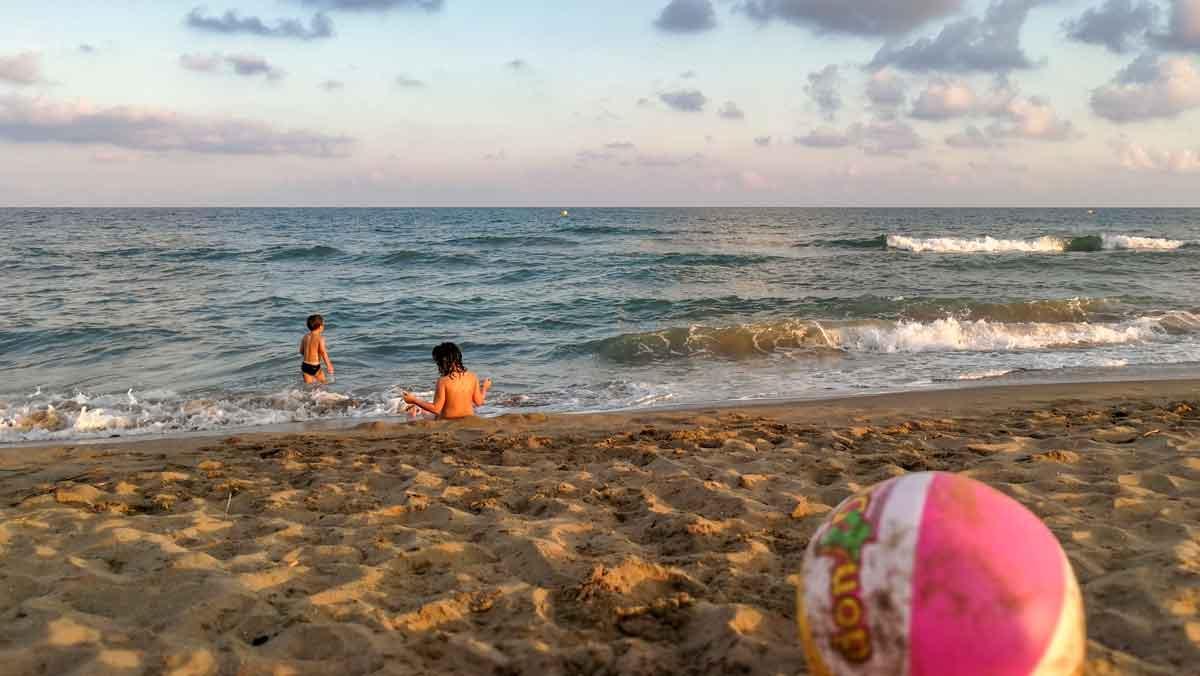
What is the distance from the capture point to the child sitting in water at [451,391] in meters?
8.42

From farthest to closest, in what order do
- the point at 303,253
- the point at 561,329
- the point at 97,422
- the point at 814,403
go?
the point at 303,253, the point at 561,329, the point at 814,403, the point at 97,422

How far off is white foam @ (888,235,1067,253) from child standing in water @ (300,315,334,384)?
31.3 metres

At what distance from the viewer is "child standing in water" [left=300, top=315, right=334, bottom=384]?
1083 cm

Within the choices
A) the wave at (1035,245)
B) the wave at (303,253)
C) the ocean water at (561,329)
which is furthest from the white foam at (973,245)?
the wave at (303,253)

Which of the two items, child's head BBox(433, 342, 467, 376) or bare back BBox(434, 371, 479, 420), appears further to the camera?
bare back BBox(434, 371, 479, 420)

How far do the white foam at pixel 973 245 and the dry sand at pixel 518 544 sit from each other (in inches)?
1249

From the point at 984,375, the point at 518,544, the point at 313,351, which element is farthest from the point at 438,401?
the point at 984,375

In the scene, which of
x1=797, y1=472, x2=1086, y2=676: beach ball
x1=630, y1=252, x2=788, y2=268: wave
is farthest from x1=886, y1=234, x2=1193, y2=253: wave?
x1=797, y1=472, x2=1086, y2=676: beach ball

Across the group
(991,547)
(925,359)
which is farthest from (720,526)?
(925,359)

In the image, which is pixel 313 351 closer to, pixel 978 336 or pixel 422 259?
pixel 978 336

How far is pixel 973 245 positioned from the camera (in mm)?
37656

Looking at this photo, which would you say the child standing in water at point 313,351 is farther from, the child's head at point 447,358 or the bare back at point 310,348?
the child's head at point 447,358

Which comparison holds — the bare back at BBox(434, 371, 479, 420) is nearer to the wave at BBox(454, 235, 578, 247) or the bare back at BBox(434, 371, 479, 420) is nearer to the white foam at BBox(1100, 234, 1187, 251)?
the wave at BBox(454, 235, 578, 247)

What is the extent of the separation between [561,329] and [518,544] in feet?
40.1
